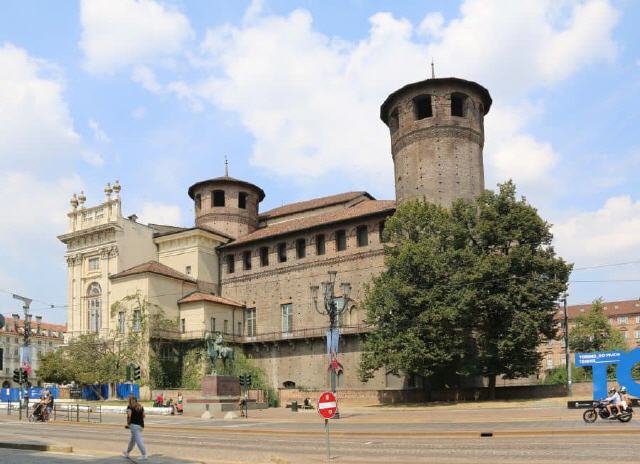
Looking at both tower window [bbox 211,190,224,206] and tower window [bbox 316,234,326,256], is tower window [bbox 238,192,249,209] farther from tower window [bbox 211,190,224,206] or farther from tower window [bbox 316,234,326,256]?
tower window [bbox 316,234,326,256]

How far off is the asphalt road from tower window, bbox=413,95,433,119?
29.2 m

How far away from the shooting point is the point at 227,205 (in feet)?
204

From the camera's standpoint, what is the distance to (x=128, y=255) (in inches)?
2245

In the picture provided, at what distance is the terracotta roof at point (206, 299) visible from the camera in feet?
178

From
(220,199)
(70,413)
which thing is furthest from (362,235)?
(70,413)

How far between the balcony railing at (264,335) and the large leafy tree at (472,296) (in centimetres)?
869

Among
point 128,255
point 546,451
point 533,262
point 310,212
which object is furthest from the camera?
point 310,212

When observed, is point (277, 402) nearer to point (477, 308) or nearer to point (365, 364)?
point (365, 364)

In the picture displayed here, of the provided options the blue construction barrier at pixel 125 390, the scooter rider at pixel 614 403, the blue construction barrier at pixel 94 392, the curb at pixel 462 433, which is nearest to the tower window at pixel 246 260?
the blue construction barrier at pixel 125 390

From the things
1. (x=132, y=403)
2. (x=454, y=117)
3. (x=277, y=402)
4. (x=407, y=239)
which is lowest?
(x=277, y=402)

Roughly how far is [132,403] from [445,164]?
36743 millimetres

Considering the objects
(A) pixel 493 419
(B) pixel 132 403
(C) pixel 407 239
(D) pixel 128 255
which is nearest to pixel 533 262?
(C) pixel 407 239

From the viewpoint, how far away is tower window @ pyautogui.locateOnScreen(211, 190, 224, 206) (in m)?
62.8

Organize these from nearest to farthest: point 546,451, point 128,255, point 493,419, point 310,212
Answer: point 546,451 → point 493,419 → point 128,255 → point 310,212
